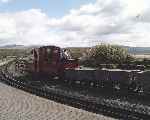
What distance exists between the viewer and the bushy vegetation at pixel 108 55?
2050 inches

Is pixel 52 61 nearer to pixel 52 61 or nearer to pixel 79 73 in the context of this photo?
pixel 52 61

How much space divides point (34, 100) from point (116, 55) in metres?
33.3

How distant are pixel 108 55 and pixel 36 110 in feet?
120

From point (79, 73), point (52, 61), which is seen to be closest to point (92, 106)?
point (79, 73)

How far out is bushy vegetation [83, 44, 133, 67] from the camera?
52.1m

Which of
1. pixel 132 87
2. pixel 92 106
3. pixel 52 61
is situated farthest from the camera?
pixel 52 61

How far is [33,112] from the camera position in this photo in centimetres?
1716

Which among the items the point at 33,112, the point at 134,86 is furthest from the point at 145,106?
the point at 33,112

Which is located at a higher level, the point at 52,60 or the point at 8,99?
the point at 52,60

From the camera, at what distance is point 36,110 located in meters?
17.7

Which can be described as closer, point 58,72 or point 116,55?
point 58,72

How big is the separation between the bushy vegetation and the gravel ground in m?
30.7

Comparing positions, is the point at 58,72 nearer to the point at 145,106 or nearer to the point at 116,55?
the point at 145,106

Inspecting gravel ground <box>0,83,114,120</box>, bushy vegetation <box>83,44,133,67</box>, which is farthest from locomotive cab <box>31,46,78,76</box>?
bushy vegetation <box>83,44,133,67</box>
